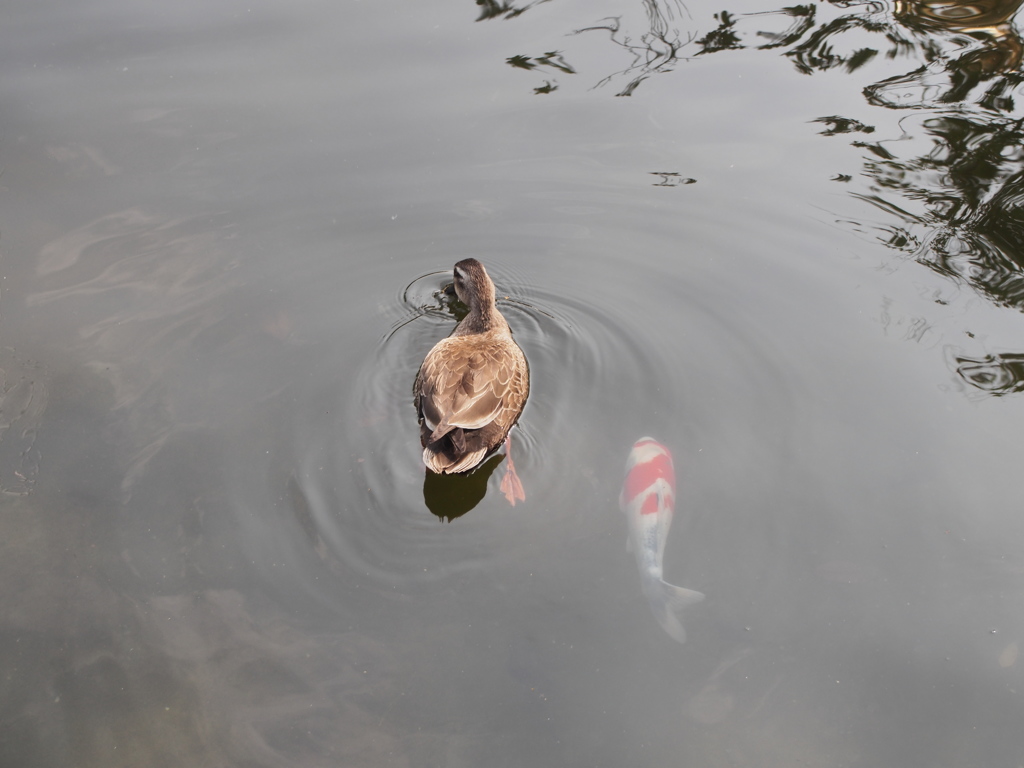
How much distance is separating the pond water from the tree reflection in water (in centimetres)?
5

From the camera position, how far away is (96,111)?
24.5ft

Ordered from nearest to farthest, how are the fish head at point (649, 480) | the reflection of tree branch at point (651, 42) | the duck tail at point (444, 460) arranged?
the fish head at point (649, 480), the duck tail at point (444, 460), the reflection of tree branch at point (651, 42)

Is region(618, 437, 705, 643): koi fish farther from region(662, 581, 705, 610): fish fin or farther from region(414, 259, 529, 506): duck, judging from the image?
region(414, 259, 529, 506): duck

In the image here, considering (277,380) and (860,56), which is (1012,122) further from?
(277,380)

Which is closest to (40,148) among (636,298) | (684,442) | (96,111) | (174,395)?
(96,111)

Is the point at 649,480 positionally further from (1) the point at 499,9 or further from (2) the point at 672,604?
(1) the point at 499,9

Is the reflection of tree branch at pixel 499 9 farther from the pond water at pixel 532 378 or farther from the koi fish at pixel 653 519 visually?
the koi fish at pixel 653 519

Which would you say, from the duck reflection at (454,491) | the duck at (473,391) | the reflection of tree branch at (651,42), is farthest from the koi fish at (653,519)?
the reflection of tree branch at (651,42)

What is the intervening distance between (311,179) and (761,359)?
13.8 feet

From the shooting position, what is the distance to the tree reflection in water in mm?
6484

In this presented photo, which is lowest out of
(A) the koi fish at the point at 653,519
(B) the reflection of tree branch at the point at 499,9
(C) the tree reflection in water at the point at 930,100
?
(A) the koi fish at the point at 653,519

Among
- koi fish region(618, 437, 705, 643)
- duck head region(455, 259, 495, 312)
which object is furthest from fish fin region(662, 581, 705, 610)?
duck head region(455, 259, 495, 312)

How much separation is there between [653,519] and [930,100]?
6131 mm

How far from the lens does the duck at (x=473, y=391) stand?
15.9 feet
